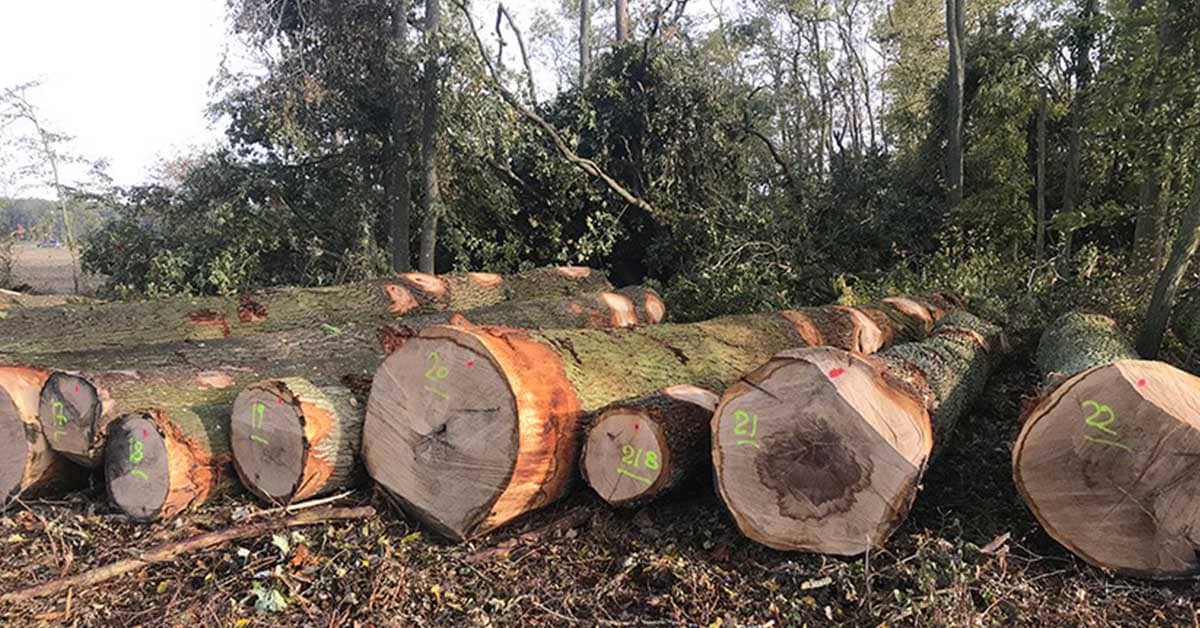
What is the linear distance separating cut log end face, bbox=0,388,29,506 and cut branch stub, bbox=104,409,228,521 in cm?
44

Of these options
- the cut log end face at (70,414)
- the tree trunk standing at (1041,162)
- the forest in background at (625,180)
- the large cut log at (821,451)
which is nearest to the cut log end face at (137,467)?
the cut log end face at (70,414)

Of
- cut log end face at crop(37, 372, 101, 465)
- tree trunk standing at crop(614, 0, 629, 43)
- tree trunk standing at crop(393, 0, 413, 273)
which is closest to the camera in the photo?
cut log end face at crop(37, 372, 101, 465)

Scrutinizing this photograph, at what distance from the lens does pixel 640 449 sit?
110 inches

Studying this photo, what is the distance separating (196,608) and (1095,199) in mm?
13205

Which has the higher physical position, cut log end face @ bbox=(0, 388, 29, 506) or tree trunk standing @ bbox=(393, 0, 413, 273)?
tree trunk standing @ bbox=(393, 0, 413, 273)

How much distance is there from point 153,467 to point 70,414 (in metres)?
0.58

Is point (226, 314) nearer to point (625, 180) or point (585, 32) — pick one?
point (625, 180)

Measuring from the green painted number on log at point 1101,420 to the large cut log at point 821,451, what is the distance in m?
0.51

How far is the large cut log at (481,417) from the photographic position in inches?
109

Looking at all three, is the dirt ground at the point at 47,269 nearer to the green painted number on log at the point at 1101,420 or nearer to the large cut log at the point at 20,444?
the large cut log at the point at 20,444

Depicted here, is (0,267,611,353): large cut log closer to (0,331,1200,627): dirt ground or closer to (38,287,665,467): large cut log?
(38,287,665,467): large cut log

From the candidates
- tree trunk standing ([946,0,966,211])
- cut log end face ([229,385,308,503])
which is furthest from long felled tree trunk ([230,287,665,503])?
tree trunk standing ([946,0,966,211])

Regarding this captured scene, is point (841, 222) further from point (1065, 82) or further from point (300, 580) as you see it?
point (300, 580)

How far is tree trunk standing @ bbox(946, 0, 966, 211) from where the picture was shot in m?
11.6
